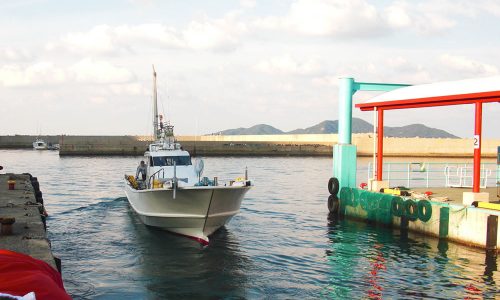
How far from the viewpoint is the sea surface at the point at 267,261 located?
13703 mm

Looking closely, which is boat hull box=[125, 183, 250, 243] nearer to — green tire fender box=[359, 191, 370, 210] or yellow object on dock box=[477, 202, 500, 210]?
green tire fender box=[359, 191, 370, 210]

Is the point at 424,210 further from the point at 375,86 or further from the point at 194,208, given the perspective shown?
the point at 194,208

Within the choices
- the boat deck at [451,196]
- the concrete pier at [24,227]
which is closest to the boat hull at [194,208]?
the concrete pier at [24,227]

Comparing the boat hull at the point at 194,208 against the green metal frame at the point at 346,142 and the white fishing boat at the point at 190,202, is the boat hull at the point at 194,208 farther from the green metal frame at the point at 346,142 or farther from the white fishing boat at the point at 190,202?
the green metal frame at the point at 346,142

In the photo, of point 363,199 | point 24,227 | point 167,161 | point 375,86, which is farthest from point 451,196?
point 24,227

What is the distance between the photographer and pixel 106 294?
43.4ft

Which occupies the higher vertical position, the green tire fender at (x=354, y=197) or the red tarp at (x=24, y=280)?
the red tarp at (x=24, y=280)

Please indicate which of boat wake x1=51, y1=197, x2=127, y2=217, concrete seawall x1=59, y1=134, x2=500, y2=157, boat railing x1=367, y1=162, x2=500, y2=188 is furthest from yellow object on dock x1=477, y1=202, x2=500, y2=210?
concrete seawall x1=59, y1=134, x2=500, y2=157

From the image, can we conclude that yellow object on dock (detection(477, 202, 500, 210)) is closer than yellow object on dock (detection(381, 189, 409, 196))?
Yes

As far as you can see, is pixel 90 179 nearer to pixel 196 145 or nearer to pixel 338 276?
pixel 338 276

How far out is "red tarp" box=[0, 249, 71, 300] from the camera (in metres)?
4.01

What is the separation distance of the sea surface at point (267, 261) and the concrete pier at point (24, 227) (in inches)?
74.7

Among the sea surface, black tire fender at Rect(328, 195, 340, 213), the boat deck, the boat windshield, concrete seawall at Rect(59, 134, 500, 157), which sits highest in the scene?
concrete seawall at Rect(59, 134, 500, 157)

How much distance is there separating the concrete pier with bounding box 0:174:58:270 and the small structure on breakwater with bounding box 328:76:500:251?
1364cm
